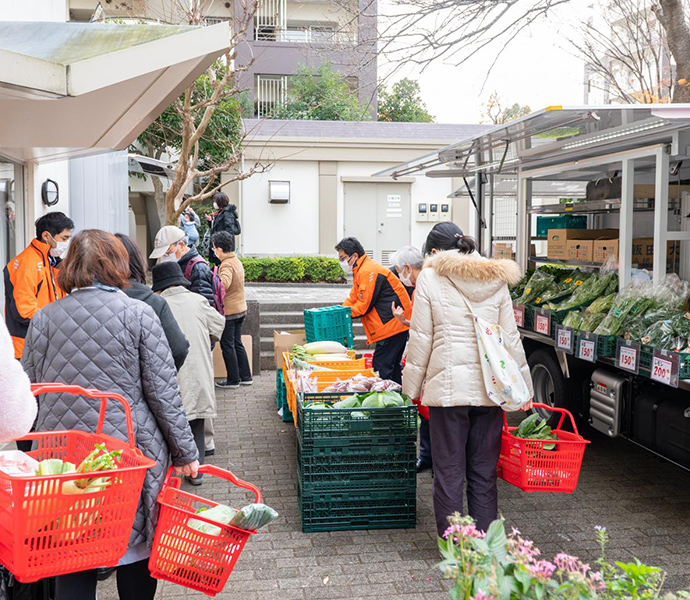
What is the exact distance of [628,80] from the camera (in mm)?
17016

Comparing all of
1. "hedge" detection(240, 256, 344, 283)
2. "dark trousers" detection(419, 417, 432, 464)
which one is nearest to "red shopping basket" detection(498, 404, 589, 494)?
"dark trousers" detection(419, 417, 432, 464)

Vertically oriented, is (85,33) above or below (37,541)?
above

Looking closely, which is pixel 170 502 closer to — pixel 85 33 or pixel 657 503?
pixel 85 33

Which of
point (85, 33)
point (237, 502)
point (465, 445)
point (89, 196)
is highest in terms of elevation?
point (85, 33)

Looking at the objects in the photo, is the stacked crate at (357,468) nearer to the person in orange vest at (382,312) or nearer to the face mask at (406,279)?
the person in orange vest at (382,312)

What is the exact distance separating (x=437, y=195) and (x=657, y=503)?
52.6 ft

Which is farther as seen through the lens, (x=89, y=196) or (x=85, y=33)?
(x=89, y=196)

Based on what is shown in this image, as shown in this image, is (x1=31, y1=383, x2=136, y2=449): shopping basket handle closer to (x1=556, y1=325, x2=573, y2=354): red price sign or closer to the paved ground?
the paved ground

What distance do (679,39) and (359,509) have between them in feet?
24.2

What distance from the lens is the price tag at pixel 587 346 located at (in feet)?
19.1

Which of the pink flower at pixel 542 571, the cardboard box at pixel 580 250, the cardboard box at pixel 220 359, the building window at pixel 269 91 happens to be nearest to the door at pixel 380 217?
the cardboard box at pixel 220 359

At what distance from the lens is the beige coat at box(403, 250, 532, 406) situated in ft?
14.0

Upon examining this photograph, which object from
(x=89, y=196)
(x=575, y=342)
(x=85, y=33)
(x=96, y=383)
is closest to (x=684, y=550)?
(x=575, y=342)

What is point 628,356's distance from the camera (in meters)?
5.45
